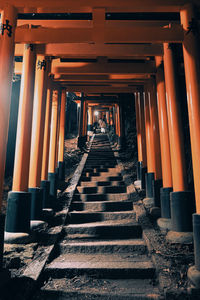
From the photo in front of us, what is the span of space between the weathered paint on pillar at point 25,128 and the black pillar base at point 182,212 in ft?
9.14

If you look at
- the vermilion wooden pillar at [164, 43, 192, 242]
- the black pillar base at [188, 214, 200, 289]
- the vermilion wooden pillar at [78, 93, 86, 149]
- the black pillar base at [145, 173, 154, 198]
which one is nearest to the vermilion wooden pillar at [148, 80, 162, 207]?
the black pillar base at [145, 173, 154, 198]

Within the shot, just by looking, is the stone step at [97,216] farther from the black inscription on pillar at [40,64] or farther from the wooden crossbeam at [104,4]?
the wooden crossbeam at [104,4]

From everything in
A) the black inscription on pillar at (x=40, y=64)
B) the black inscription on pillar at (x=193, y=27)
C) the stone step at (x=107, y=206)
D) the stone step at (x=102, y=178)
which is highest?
the black inscription on pillar at (x=40, y=64)

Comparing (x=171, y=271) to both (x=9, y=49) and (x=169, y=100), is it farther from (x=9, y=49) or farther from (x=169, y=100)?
(x=9, y=49)

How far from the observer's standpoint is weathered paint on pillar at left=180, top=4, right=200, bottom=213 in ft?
9.39

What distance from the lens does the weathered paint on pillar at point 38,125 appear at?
4480 millimetres

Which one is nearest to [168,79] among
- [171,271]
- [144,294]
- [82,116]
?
[171,271]

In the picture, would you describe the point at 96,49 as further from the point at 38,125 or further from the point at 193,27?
the point at 38,125

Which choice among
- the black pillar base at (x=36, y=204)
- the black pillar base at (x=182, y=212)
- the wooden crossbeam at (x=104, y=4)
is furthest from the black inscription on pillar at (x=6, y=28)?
the black pillar base at (x=182, y=212)

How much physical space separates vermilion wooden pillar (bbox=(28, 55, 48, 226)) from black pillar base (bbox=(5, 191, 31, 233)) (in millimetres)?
497

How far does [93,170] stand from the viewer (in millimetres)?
7699

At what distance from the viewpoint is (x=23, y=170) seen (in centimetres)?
382

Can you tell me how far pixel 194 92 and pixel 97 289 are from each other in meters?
3.09

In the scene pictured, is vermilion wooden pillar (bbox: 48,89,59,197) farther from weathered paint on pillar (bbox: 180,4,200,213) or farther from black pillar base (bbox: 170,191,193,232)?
weathered paint on pillar (bbox: 180,4,200,213)
